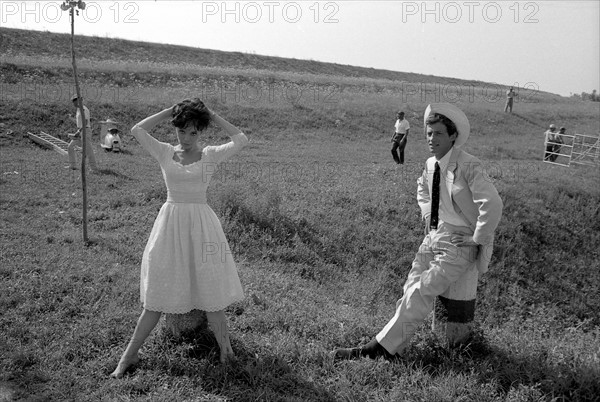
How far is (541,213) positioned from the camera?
37.1 feet

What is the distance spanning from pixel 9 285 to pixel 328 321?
309cm

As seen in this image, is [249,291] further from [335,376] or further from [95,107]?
[95,107]

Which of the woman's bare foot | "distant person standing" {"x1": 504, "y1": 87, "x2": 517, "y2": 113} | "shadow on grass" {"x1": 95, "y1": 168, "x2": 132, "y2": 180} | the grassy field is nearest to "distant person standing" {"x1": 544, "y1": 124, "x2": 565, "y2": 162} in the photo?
the grassy field

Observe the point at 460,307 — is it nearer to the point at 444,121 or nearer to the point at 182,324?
the point at 444,121

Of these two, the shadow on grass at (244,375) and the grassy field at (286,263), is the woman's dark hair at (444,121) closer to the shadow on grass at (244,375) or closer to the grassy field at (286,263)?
the grassy field at (286,263)

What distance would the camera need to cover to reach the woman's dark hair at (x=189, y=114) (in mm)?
3471

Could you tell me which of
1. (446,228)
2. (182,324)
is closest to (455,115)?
(446,228)

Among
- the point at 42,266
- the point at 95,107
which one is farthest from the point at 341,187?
the point at 95,107

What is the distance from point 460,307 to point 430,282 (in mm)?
362

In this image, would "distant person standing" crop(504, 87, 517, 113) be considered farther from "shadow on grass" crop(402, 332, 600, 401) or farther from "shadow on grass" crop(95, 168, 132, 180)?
"shadow on grass" crop(402, 332, 600, 401)

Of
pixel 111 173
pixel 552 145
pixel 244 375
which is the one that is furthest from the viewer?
pixel 552 145

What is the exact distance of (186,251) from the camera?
3537mm

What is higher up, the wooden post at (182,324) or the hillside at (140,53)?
the hillside at (140,53)

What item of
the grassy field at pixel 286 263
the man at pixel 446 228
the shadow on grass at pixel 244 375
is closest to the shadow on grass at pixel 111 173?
the grassy field at pixel 286 263
